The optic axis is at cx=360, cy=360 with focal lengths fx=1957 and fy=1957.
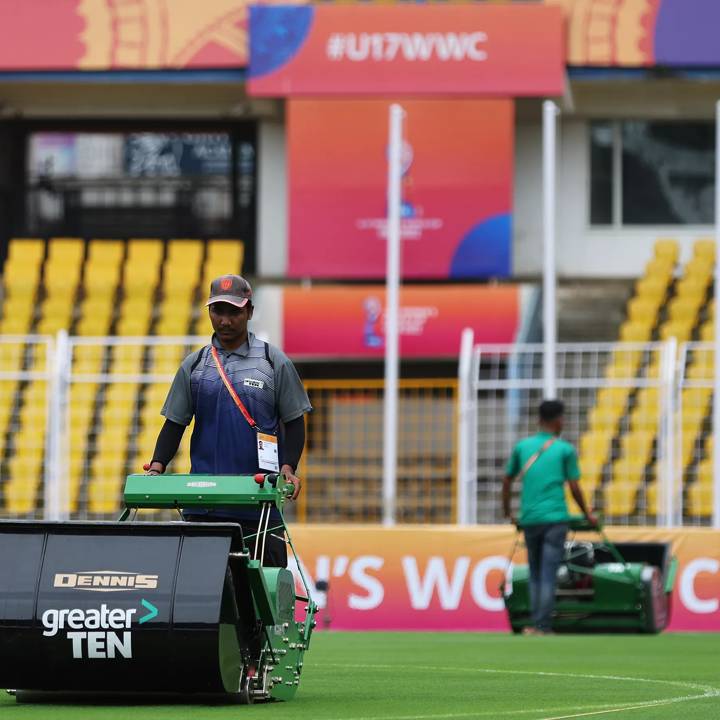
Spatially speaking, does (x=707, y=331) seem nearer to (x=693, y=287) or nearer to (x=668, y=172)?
(x=693, y=287)

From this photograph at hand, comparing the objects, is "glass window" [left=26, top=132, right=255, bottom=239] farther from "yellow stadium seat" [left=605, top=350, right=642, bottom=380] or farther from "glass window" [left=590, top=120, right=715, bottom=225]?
"yellow stadium seat" [left=605, top=350, right=642, bottom=380]

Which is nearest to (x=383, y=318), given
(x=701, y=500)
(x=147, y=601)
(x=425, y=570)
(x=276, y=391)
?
(x=701, y=500)

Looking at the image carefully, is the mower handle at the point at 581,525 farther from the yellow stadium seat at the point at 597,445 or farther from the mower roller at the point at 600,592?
the yellow stadium seat at the point at 597,445

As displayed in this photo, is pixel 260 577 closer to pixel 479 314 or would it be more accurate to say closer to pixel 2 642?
pixel 2 642

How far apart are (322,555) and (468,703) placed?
9289 millimetres

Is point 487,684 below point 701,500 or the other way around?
below

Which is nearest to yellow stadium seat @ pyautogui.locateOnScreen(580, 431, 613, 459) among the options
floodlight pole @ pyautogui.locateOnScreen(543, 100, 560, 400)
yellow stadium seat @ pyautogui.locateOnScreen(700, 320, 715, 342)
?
floodlight pole @ pyautogui.locateOnScreen(543, 100, 560, 400)

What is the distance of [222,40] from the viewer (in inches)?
1030

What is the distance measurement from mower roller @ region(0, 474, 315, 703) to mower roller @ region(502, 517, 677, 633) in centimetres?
743

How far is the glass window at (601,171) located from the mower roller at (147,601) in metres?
19.9

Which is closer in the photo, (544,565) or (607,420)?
(544,565)

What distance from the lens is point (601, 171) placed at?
2755cm

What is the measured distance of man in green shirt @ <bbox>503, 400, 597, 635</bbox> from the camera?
15008 mm

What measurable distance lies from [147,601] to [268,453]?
111 centimetres
